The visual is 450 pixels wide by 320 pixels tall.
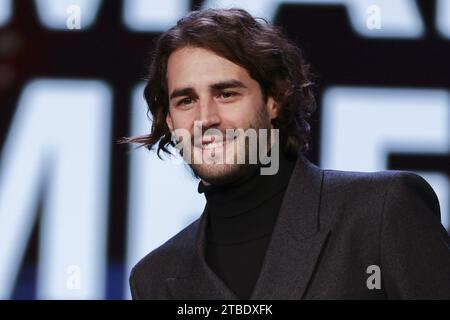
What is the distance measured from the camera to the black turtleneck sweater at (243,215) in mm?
1998

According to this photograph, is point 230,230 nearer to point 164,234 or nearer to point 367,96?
point 164,234

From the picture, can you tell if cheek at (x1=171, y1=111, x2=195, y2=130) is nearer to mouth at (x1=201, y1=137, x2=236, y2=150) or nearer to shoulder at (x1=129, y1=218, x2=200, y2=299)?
mouth at (x1=201, y1=137, x2=236, y2=150)

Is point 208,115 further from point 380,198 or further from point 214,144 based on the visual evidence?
point 380,198

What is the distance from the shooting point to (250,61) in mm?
2115

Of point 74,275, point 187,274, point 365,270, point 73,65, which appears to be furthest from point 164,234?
point 365,270

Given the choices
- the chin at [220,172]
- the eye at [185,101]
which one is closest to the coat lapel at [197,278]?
the chin at [220,172]

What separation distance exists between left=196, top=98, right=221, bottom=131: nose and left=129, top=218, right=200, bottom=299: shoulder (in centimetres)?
26

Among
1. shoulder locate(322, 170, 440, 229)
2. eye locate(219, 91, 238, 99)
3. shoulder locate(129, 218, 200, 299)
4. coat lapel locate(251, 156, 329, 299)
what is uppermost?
eye locate(219, 91, 238, 99)

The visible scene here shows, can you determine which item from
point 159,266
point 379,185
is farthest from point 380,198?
point 159,266

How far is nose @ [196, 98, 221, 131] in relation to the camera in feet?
6.55

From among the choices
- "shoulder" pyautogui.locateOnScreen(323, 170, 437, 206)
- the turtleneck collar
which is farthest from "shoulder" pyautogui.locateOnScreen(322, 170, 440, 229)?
the turtleneck collar

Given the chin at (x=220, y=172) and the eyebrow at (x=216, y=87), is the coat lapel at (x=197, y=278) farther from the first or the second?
the eyebrow at (x=216, y=87)

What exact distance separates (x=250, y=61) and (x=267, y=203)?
334 mm

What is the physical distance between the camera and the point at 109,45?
286 cm
